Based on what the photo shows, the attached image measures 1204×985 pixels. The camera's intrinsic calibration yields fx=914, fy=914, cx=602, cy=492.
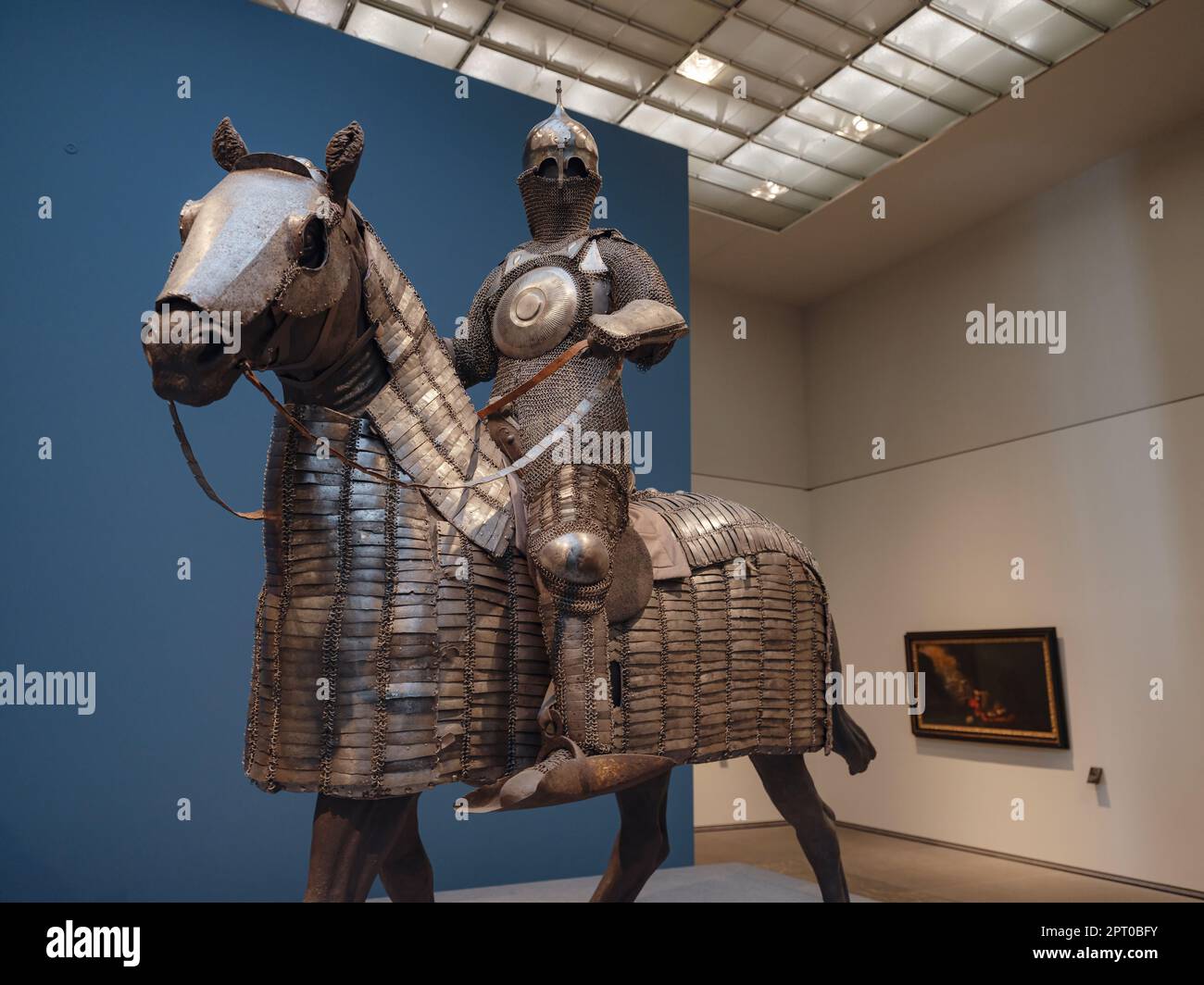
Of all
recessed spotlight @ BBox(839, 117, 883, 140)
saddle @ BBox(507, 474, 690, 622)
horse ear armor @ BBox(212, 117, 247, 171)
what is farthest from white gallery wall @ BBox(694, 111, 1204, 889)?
horse ear armor @ BBox(212, 117, 247, 171)

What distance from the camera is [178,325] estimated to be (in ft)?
6.59

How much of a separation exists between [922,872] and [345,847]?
654 cm

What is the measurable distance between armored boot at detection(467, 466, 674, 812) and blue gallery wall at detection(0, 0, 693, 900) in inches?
123

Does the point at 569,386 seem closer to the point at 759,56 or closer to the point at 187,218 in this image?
the point at 187,218

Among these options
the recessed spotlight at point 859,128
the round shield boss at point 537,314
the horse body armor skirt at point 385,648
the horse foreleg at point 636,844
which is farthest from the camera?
the recessed spotlight at point 859,128

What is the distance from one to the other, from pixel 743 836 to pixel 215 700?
584 centimetres

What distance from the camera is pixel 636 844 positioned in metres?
4.18

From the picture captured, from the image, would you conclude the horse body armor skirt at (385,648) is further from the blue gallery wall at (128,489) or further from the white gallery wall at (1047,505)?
the white gallery wall at (1047,505)

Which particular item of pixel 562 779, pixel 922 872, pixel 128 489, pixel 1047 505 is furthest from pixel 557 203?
pixel 922 872

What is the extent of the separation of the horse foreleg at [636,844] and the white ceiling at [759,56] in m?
5.46

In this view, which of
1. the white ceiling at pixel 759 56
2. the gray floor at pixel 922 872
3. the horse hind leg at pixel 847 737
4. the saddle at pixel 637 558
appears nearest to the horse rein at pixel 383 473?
the saddle at pixel 637 558

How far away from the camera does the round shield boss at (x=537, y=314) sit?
9.78 ft

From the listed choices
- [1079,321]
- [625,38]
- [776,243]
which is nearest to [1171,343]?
[1079,321]
